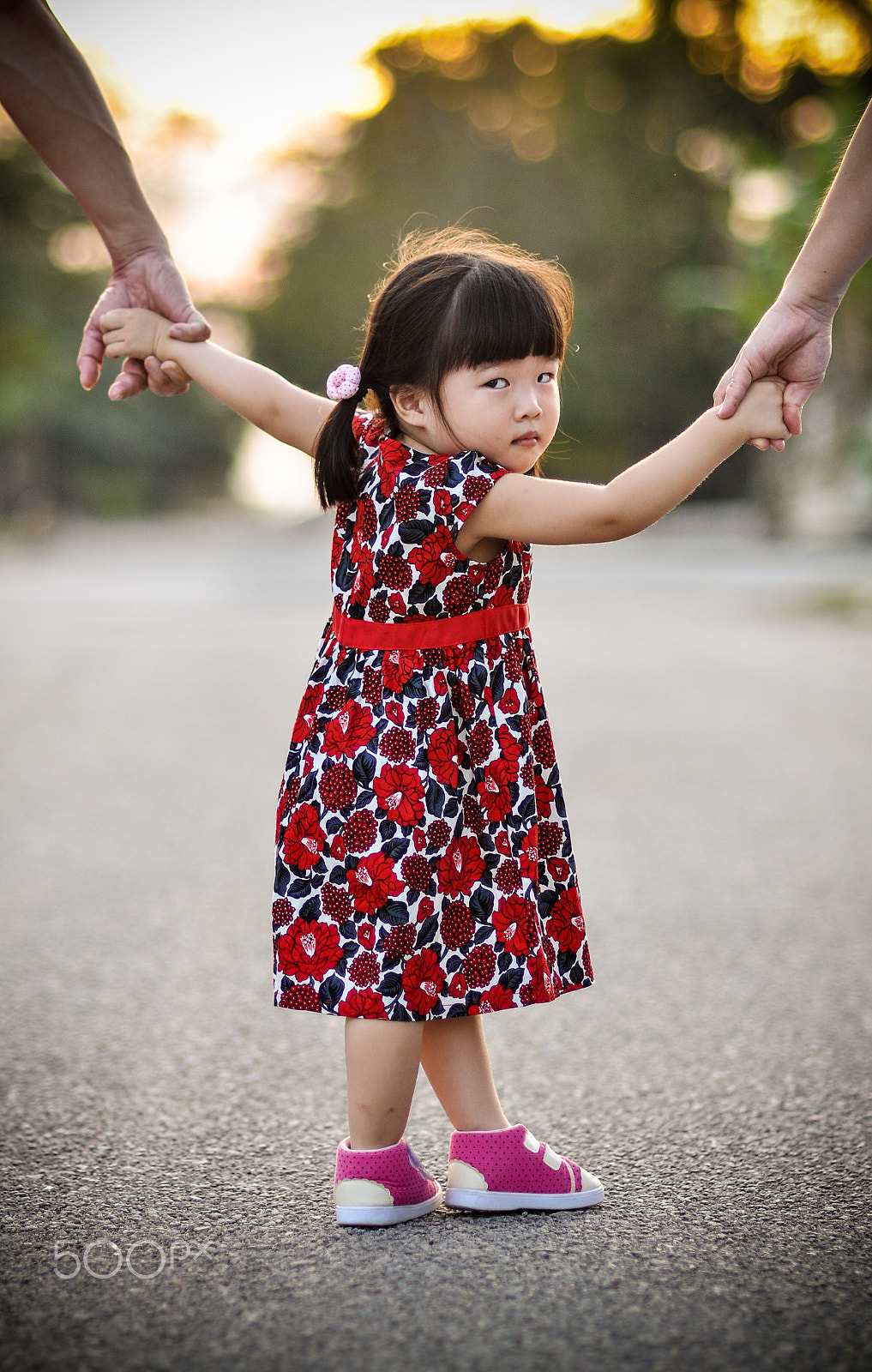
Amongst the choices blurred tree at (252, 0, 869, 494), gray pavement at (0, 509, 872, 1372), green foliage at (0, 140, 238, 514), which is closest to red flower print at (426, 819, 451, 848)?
gray pavement at (0, 509, 872, 1372)

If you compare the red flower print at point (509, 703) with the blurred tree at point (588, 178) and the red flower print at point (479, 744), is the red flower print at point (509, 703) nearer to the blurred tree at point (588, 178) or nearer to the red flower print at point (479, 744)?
the red flower print at point (479, 744)

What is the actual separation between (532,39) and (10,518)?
1963 centimetres

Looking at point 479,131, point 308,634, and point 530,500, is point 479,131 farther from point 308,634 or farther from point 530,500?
point 530,500

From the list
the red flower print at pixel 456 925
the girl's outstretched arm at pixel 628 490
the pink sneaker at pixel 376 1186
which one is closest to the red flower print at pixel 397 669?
the girl's outstretched arm at pixel 628 490

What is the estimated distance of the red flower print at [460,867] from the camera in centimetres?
191

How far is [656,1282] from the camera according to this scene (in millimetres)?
1726

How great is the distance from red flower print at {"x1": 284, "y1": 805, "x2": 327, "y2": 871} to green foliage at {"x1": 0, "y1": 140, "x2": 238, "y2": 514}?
16138mm

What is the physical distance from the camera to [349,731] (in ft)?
6.38

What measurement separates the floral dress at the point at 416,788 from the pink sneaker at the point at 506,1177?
0.74ft

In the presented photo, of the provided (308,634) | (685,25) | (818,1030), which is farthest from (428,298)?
(685,25)

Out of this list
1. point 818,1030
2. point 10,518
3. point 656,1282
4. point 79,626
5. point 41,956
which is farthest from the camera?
point 10,518

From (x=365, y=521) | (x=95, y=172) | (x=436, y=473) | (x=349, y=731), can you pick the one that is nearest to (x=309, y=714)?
(x=349, y=731)

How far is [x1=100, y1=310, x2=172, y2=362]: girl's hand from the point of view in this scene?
7.38 feet

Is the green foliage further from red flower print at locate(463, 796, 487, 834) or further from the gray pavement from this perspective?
red flower print at locate(463, 796, 487, 834)
